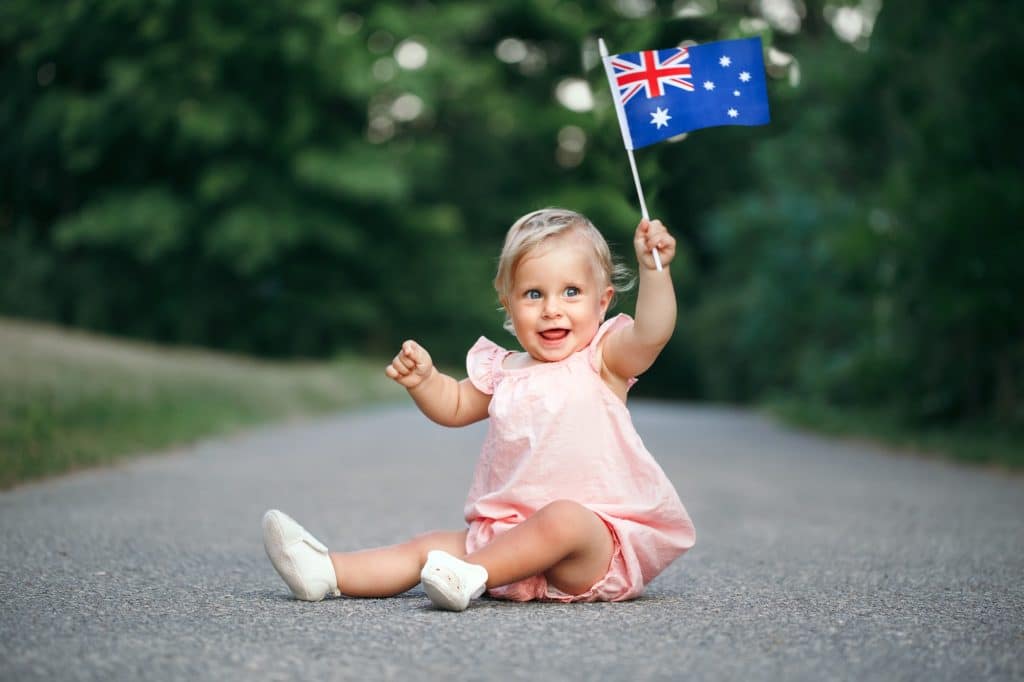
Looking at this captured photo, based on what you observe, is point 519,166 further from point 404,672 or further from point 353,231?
point 404,672

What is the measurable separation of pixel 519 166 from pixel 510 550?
3236 cm

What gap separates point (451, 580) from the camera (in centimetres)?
305

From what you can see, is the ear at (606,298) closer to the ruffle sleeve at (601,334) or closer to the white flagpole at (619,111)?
the ruffle sleeve at (601,334)

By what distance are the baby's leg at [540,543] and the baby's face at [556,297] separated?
1.62 feet

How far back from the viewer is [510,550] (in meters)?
3.17

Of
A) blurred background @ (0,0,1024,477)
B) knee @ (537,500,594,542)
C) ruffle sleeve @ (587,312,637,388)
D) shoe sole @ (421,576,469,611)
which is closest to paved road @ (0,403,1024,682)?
shoe sole @ (421,576,469,611)

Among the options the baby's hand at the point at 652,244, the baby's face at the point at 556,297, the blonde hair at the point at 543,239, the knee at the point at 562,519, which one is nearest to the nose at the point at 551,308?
the baby's face at the point at 556,297

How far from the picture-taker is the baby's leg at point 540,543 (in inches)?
124

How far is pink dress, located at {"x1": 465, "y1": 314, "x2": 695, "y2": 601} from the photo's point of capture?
3338 millimetres

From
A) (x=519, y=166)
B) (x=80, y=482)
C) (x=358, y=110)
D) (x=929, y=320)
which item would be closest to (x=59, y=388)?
(x=80, y=482)

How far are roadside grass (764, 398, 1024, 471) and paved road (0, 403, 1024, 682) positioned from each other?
174cm

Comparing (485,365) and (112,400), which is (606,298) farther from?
(112,400)

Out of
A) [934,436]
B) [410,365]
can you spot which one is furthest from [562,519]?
[934,436]

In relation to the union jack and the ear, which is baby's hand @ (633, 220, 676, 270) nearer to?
the ear
